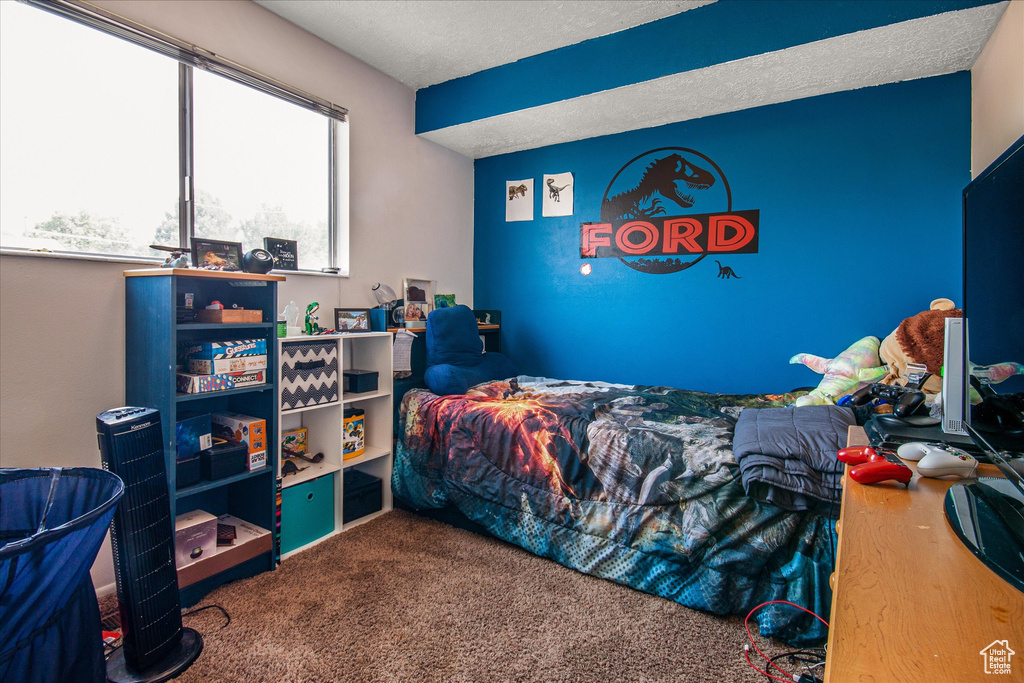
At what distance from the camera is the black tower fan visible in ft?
5.07

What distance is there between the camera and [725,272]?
311 cm

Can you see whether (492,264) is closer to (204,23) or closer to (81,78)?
(204,23)

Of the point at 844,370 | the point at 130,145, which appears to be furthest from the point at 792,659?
the point at 130,145

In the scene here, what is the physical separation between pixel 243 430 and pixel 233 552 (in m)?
0.50

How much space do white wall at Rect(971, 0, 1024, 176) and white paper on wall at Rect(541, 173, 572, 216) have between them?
215cm

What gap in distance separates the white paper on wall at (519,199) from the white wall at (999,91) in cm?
246

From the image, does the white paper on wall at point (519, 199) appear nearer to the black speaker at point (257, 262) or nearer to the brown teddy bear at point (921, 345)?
the black speaker at point (257, 262)

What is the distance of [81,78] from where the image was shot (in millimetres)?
2004

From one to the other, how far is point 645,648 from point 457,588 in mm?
768

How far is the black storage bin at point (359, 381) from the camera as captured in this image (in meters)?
2.76

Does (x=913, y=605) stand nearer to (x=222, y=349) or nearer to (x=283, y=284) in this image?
(x=222, y=349)

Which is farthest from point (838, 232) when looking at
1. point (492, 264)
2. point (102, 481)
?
point (102, 481)

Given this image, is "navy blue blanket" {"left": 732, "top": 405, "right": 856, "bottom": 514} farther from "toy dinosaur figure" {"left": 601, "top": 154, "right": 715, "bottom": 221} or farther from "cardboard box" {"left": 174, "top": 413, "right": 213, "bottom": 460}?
"cardboard box" {"left": 174, "top": 413, "right": 213, "bottom": 460}

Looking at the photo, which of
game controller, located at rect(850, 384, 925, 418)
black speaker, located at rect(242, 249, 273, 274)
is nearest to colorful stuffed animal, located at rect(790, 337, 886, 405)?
game controller, located at rect(850, 384, 925, 418)
